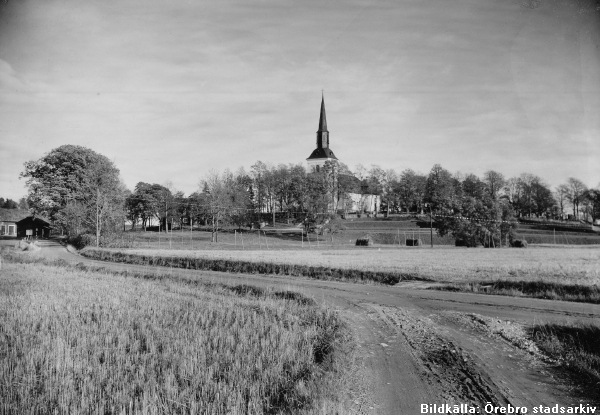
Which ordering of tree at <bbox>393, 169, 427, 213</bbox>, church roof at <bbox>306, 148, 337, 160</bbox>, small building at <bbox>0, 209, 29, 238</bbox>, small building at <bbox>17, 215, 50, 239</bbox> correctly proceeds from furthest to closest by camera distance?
church roof at <bbox>306, 148, 337, 160</bbox> < tree at <bbox>393, 169, 427, 213</bbox> < small building at <bbox>17, 215, 50, 239</bbox> < small building at <bbox>0, 209, 29, 238</bbox>

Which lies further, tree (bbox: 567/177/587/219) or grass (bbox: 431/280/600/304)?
tree (bbox: 567/177/587/219)

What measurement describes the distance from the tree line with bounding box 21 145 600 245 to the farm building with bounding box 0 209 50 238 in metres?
16.4

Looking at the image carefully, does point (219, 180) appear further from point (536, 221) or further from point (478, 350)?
point (536, 221)

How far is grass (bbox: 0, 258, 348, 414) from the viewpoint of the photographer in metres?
5.36

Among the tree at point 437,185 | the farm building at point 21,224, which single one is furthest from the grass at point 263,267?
the tree at point 437,185

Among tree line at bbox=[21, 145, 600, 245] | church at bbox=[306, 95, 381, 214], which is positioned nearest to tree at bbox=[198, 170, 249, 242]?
tree line at bbox=[21, 145, 600, 245]

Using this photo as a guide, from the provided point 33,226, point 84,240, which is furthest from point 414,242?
point 33,226

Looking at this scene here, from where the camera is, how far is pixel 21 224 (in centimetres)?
7300

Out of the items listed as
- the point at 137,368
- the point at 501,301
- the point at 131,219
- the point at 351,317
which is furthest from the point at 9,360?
the point at 131,219

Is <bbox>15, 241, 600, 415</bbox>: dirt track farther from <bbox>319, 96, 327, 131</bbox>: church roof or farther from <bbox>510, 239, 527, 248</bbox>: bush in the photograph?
<bbox>319, 96, 327, 131</bbox>: church roof

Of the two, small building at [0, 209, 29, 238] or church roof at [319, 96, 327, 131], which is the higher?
church roof at [319, 96, 327, 131]

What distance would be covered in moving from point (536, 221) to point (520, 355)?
10286cm

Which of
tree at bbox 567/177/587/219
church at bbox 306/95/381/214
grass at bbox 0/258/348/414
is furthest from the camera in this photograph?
church at bbox 306/95/381/214

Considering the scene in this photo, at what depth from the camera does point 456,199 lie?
64.9m
